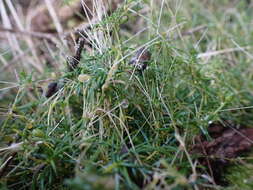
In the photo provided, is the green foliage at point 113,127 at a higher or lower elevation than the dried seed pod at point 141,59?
lower

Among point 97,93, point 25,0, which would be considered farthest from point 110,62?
point 25,0

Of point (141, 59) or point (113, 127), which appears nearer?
point (113, 127)

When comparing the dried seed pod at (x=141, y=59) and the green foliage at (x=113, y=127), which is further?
the dried seed pod at (x=141, y=59)

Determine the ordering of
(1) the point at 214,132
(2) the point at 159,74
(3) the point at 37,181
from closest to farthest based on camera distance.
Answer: (3) the point at 37,181 → (2) the point at 159,74 → (1) the point at 214,132

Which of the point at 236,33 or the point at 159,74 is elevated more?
the point at 159,74

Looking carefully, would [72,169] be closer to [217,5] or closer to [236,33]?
[236,33]

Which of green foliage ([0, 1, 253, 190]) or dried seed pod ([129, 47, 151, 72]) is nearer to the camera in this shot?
green foliage ([0, 1, 253, 190])

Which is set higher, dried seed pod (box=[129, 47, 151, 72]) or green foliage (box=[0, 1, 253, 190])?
dried seed pod (box=[129, 47, 151, 72])

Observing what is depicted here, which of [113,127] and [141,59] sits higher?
[141,59]
